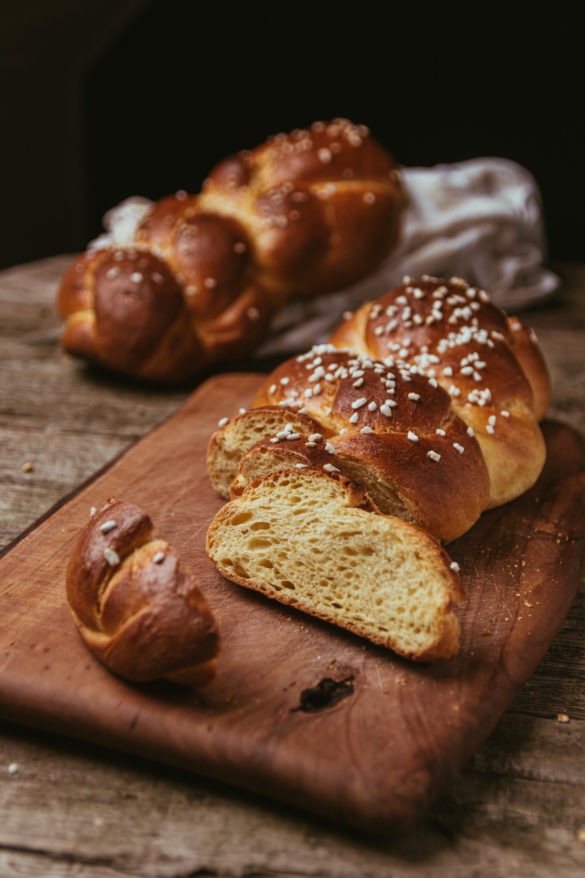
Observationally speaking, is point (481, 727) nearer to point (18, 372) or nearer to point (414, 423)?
point (414, 423)

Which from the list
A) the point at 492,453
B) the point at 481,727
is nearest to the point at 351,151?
the point at 492,453

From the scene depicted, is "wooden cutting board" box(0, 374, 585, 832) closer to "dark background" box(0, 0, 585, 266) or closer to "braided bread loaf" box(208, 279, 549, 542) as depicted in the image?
"braided bread loaf" box(208, 279, 549, 542)

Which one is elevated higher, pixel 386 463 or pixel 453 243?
pixel 386 463

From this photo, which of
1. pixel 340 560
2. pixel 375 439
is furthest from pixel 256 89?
pixel 340 560

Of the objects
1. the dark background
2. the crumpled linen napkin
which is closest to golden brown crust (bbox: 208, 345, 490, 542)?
the crumpled linen napkin

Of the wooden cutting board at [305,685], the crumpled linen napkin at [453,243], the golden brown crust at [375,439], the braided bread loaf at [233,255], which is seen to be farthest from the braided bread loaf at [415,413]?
the crumpled linen napkin at [453,243]

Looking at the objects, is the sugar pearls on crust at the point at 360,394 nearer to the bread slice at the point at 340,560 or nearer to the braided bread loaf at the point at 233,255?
the bread slice at the point at 340,560

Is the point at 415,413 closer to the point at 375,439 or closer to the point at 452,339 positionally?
the point at 375,439
